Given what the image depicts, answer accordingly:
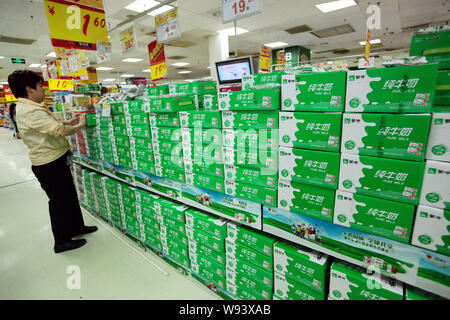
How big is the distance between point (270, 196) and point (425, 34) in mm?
1225

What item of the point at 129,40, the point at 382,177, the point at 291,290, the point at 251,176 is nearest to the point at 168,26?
the point at 129,40

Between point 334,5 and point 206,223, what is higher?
point 334,5

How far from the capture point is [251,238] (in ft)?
5.54

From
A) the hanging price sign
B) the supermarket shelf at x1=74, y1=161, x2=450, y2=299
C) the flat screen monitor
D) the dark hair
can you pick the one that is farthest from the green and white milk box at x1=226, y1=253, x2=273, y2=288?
the hanging price sign

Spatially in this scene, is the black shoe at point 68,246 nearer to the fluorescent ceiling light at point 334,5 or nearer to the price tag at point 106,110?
the price tag at point 106,110

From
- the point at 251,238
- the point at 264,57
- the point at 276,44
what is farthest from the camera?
the point at 276,44

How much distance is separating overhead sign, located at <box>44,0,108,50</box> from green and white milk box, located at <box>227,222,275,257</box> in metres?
3.02

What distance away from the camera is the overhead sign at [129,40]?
4207mm

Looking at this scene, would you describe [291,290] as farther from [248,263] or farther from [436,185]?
[436,185]

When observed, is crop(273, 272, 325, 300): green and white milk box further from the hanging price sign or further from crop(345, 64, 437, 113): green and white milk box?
the hanging price sign

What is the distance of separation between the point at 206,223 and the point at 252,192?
549 millimetres

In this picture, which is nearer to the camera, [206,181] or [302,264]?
[302,264]

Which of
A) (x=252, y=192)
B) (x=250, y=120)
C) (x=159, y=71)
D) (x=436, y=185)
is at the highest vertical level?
(x=159, y=71)
